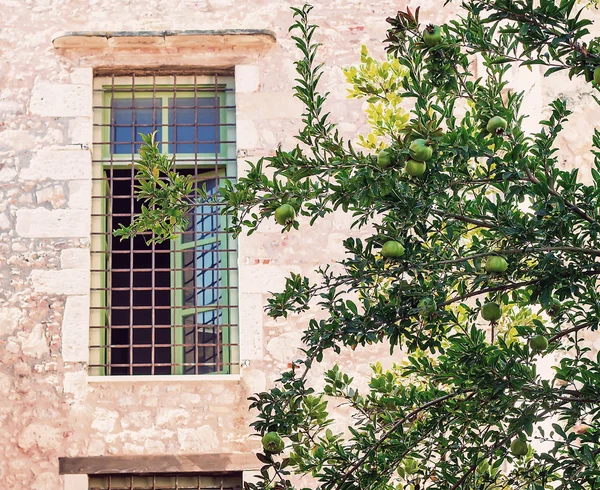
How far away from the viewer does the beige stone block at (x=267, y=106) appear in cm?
749

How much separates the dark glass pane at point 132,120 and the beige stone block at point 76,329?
1148 millimetres

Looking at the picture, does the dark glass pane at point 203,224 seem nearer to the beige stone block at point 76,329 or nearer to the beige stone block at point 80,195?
the beige stone block at point 80,195

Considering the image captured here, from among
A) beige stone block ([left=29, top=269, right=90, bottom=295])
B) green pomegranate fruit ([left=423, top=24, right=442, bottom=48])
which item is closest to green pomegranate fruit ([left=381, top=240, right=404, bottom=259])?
green pomegranate fruit ([left=423, top=24, right=442, bottom=48])

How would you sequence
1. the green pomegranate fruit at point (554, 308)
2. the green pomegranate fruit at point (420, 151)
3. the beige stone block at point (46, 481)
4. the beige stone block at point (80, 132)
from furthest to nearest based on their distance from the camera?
the beige stone block at point (80, 132), the beige stone block at point (46, 481), the green pomegranate fruit at point (554, 308), the green pomegranate fruit at point (420, 151)

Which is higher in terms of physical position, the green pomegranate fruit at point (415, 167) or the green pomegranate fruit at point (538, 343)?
the green pomegranate fruit at point (415, 167)

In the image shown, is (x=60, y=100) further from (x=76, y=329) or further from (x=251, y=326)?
(x=251, y=326)

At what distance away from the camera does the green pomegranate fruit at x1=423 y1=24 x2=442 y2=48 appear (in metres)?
3.20

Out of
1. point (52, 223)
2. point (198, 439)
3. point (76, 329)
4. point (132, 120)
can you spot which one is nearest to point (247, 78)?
point (132, 120)

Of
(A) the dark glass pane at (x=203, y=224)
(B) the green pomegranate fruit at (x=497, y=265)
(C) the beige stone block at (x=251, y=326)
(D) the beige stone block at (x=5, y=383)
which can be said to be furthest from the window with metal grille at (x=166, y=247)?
(B) the green pomegranate fruit at (x=497, y=265)

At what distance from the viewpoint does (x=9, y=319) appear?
711 cm

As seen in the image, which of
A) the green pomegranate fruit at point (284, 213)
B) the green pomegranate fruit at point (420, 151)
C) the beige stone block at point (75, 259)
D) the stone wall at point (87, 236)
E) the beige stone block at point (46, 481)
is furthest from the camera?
the beige stone block at point (75, 259)

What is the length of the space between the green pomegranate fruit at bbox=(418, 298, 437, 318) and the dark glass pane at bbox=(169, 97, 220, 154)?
454 cm

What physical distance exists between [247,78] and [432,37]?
4.46 meters

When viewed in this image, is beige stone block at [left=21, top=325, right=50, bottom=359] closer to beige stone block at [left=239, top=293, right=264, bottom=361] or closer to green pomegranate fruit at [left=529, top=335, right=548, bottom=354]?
beige stone block at [left=239, top=293, right=264, bottom=361]
